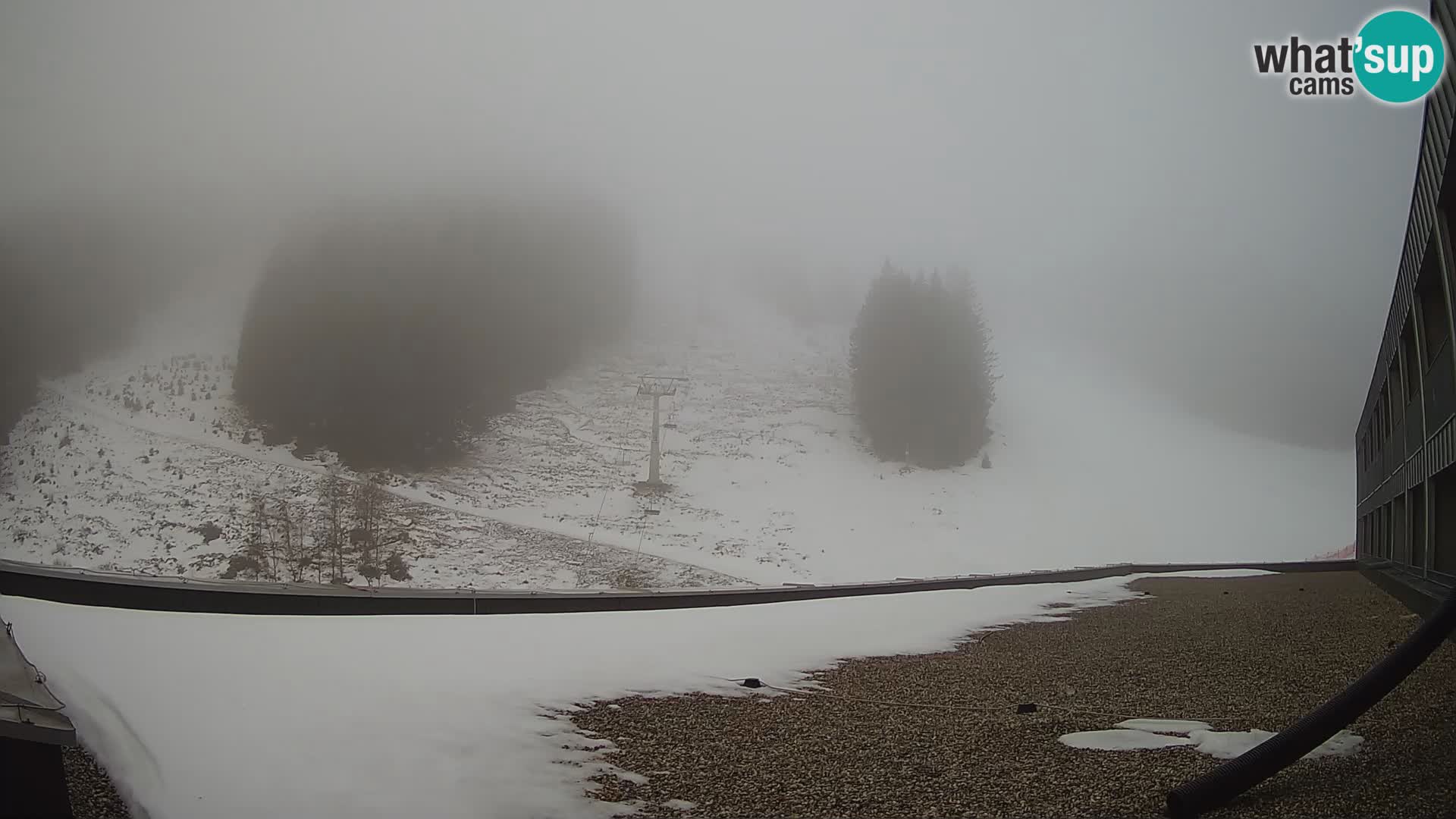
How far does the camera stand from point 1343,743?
3.52 m

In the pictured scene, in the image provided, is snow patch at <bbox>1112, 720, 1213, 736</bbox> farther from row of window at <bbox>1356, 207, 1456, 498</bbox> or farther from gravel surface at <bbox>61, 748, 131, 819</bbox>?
row of window at <bbox>1356, 207, 1456, 498</bbox>

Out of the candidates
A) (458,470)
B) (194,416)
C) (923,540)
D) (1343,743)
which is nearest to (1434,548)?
(1343,743)

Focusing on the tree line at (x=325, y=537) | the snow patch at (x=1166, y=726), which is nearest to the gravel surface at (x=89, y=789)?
the snow patch at (x=1166, y=726)

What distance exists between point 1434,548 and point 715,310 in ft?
205

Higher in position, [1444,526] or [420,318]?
[420,318]

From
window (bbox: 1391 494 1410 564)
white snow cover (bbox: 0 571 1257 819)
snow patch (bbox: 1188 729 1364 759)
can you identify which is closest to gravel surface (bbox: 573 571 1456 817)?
snow patch (bbox: 1188 729 1364 759)

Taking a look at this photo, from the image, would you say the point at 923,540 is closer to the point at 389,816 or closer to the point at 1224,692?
the point at 1224,692

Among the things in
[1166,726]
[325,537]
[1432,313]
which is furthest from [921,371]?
[1166,726]

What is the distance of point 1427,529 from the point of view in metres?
9.47

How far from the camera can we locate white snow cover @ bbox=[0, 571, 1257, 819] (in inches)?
129

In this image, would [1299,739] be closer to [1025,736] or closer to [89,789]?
[1025,736]

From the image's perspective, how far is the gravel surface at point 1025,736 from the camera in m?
3.09

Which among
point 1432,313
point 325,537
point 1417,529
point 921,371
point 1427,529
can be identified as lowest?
point 325,537

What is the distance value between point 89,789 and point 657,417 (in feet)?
115
